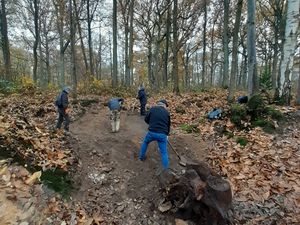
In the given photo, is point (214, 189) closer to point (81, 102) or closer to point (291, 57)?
point (291, 57)

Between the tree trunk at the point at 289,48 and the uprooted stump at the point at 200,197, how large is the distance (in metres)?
6.47

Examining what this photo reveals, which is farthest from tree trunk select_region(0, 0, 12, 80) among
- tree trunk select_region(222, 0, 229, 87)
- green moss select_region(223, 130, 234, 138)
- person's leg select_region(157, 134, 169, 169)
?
green moss select_region(223, 130, 234, 138)

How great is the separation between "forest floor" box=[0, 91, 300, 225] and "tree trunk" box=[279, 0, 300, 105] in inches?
43.6

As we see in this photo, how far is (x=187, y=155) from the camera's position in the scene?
334 inches

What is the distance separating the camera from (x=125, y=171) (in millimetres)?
7270

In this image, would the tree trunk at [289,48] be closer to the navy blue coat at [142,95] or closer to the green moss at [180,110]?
the green moss at [180,110]

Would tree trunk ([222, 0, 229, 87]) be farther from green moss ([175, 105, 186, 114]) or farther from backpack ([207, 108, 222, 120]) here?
backpack ([207, 108, 222, 120])

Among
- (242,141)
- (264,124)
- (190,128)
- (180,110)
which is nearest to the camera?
(242,141)

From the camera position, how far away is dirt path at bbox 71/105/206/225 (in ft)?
19.0

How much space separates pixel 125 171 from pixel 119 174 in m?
0.20

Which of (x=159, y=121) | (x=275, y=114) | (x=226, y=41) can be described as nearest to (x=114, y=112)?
(x=159, y=121)

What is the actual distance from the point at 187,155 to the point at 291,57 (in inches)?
218

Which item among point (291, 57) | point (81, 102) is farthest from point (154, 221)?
point (81, 102)

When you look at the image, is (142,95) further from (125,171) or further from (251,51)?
A: (125,171)
